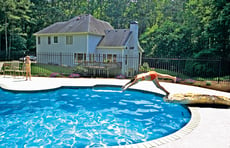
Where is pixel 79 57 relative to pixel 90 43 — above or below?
below

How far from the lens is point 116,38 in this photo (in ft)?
74.9

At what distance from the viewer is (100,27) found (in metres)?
25.5

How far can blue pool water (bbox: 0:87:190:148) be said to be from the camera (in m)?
5.30

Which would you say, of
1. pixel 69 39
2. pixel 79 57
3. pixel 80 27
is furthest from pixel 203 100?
pixel 69 39

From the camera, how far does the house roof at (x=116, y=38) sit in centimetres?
2194

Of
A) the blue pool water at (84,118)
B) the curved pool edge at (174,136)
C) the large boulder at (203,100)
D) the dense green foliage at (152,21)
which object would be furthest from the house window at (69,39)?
the curved pool edge at (174,136)

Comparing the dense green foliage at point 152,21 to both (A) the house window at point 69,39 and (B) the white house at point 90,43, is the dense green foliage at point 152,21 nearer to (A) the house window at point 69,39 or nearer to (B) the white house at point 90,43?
(B) the white house at point 90,43

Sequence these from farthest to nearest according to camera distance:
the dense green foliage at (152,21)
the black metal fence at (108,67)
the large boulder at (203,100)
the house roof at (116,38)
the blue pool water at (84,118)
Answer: the dense green foliage at (152,21) → the house roof at (116,38) → the black metal fence at (108,67) → the large boulder at (203,100) → the blue pool water at (84,118)

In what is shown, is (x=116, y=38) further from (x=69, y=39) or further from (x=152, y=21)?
(x=152, y=21)

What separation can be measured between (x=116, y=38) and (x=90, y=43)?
323 centimetres

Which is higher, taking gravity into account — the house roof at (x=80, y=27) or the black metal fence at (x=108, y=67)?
the house roof at (x=80, y=27)

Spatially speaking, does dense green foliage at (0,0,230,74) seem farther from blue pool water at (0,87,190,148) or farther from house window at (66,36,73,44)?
house window at (66,36,73,44)

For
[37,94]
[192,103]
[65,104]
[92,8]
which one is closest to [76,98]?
[65,104]

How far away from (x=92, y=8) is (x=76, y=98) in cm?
4426
